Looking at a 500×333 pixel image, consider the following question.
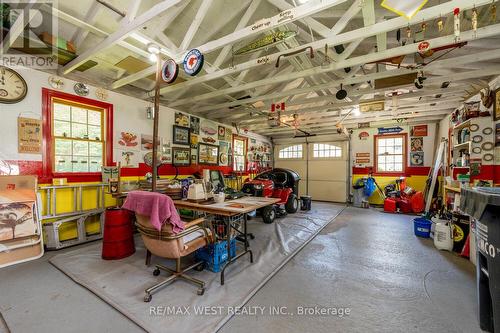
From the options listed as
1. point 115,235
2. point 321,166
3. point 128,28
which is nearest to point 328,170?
point 321,166

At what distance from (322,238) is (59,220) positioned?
473 cm

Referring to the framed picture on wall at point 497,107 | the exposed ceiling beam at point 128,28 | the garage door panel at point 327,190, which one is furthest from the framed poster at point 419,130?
the exposed ceiling beam at point 128,28

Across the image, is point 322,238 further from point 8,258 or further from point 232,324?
point 8,258

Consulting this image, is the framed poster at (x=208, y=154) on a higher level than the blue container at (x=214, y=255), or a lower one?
higher

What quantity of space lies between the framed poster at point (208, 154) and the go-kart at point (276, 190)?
1498 mm

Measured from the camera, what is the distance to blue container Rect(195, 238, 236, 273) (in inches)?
108

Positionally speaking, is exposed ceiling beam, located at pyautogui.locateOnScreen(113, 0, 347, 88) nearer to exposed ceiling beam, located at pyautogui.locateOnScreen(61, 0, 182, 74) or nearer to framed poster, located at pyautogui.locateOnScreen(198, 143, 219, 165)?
exposed ceiling beam, located at pyautogui.locateOnScreen(61, 0, 182, 74)

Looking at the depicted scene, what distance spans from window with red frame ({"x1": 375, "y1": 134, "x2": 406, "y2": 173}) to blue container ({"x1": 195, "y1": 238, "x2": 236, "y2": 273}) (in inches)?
287

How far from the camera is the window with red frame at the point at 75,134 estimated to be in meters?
3.60

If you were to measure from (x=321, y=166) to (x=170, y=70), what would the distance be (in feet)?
24.0

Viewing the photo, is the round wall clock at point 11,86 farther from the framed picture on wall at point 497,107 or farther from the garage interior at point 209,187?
the framed picture on wall at point 497,107

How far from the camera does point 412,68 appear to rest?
11.0 ft

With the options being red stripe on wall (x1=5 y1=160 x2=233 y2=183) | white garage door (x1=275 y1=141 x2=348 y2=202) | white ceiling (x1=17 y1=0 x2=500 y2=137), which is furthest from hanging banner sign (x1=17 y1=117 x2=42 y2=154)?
white garage door (x1=275 y1=141 x2=348 y2=202)

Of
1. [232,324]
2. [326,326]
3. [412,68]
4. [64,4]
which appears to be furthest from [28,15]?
[412,68]
